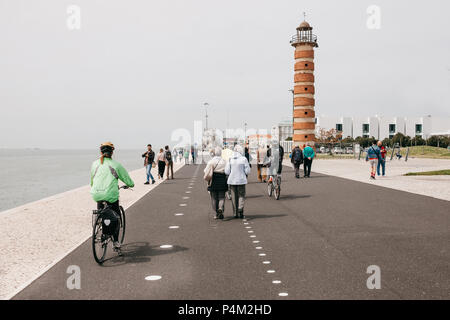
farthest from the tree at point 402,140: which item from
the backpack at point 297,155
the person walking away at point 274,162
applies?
the person walking away at point 274,162

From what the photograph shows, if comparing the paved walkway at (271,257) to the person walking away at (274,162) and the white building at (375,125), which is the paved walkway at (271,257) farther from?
the white building at (375,125)

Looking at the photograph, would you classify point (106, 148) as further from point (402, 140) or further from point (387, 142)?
point (387, 142)

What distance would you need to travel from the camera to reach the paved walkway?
201 inches

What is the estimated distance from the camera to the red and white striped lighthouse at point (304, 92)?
51.5 m

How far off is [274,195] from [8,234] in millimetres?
8549

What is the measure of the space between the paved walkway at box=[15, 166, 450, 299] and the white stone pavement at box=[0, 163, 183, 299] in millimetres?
286

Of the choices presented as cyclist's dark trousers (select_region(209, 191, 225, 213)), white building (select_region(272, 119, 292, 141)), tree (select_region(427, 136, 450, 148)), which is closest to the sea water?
cyclist's dark trousers (select_region(209, 191, 225, 213))

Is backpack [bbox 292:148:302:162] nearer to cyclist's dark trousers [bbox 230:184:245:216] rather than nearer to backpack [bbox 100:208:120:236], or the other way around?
cyclist's dark trousers [bbox 230:184:245:216]

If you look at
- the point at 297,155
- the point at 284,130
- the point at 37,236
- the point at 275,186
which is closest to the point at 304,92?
the point at 297,155

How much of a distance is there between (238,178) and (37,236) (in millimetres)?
4585

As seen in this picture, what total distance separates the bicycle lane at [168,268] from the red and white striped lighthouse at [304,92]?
143 feet

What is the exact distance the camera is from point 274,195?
14828mm

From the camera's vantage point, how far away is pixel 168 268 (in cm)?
609
